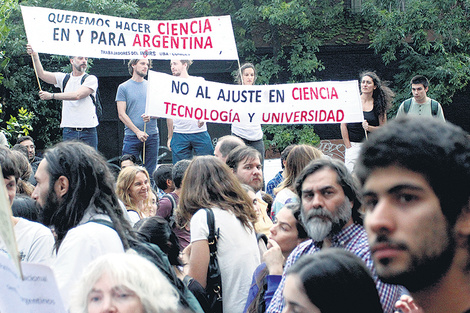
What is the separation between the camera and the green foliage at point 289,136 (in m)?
16.3

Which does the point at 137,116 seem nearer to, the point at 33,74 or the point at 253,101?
the point at 253,101

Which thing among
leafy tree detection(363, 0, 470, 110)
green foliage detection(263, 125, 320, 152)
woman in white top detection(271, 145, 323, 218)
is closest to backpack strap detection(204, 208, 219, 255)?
woman in white top detection(271, 145, 323, 218)

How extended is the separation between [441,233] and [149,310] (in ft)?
4.14

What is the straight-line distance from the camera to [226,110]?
7.61 meters

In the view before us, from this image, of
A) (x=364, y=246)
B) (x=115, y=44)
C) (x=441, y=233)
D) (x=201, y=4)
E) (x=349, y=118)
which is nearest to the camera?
(x=441, y=233)

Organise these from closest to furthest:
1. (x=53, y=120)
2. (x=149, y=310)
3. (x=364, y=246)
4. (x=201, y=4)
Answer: (x=149, y=310) → (x=364, y=246) → (x=53, y=120) → (x=201, y=4)

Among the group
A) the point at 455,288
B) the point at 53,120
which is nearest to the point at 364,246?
the point at 455,288

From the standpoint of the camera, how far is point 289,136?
16359mm

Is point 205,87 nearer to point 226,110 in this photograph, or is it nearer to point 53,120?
point 226,110

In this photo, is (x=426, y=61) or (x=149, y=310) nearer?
(x=149, y=310)

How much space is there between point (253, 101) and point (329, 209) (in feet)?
14.9

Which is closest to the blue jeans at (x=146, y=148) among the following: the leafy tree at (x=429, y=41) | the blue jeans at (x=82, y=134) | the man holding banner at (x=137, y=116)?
the man holding banner at (x=137, y=116)

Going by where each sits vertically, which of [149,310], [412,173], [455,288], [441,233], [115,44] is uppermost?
[115,44]

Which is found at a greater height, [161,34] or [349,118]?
[161,34]
